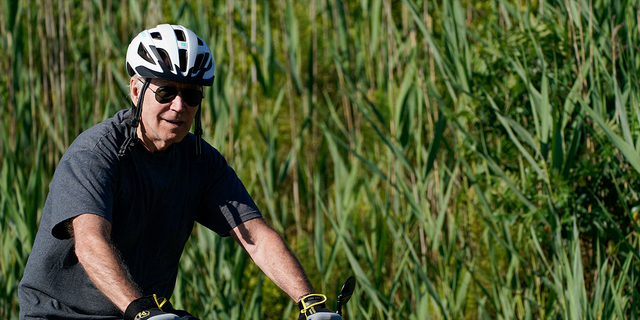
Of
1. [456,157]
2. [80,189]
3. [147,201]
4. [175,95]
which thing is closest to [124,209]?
[147,201]

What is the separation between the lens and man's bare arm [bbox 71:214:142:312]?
1.33m

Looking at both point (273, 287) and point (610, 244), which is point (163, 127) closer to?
point (610, 244)

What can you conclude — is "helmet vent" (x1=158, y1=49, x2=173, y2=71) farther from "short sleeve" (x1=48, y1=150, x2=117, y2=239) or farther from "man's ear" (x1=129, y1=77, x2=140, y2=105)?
"short sleeve" (x1=48, y1=150, x2=117, y2=239)

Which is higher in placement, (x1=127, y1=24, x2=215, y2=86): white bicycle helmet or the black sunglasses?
(x1=127, y1=24, x2=215, y2=86): white bicycle helmet

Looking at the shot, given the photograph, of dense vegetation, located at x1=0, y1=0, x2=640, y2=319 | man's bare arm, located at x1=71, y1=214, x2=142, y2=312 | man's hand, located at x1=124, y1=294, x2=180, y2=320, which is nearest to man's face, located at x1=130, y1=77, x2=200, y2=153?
man's bare arm, located at x1=71, y1=214, x2=142, y2=312

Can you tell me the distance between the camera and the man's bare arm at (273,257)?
1.68 meters

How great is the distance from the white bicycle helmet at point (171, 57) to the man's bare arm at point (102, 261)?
17.3 inches

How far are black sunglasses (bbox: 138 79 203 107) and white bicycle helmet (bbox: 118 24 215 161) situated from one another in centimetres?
3

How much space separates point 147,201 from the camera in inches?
68.2

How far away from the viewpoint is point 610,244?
8.44 ft

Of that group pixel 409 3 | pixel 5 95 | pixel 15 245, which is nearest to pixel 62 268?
pixel 15 245

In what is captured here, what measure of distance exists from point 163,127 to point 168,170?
0.16m

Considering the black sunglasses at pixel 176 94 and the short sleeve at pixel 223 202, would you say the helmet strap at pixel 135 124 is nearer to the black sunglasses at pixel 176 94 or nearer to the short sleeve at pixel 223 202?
the black sunglasses at pixel 176 94

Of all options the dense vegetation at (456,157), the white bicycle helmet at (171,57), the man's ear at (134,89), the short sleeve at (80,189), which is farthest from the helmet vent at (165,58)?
the dense vegetation at (456,157)
